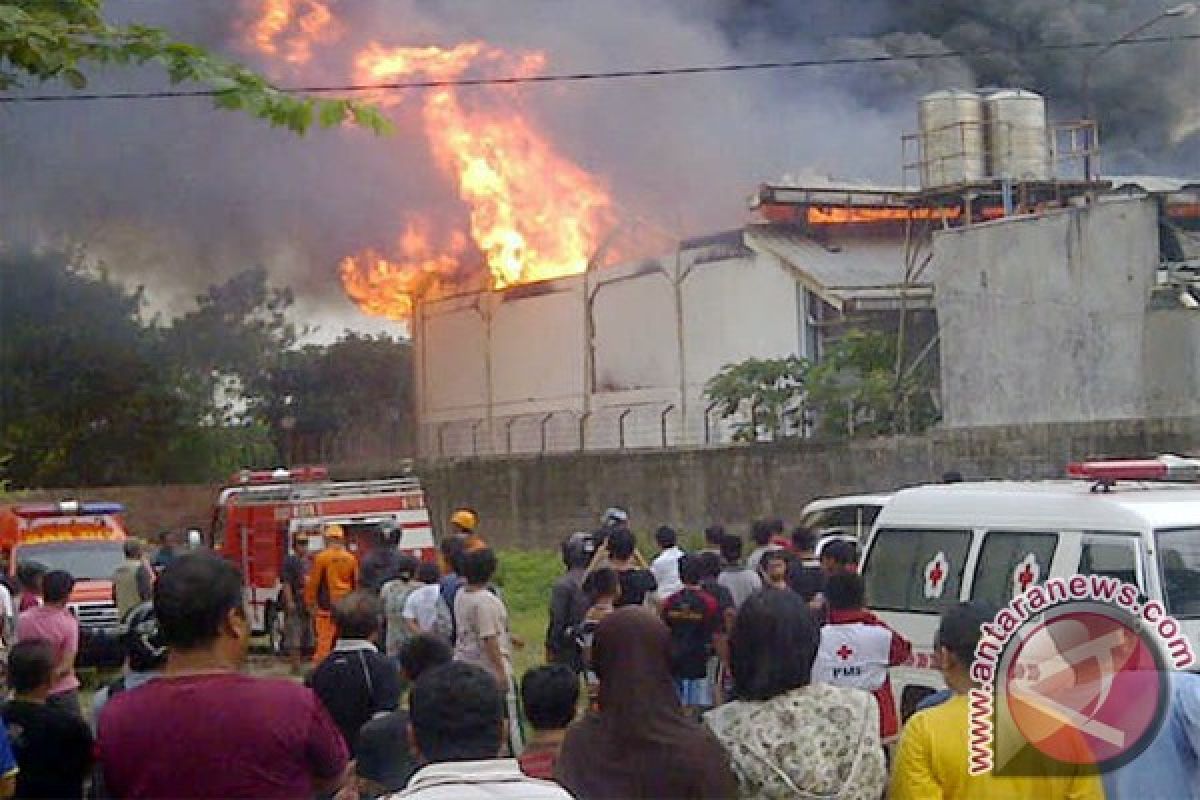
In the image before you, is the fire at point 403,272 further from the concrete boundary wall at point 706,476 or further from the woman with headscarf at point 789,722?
the woman with headscarf at point 789,722

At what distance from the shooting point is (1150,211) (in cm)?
2097

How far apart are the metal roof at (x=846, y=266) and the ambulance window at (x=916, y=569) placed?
16.6 m

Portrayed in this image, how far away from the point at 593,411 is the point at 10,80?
87.1 feet

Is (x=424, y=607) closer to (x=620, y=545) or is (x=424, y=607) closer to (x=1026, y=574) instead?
(x=620, y=545)

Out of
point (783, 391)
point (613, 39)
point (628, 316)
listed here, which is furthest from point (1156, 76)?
point (783, 391)

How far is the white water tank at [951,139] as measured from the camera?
28000 mm

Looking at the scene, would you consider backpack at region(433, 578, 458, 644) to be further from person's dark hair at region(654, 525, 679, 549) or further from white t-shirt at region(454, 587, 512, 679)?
person's dark hair at region(654, 525, 679, 549)

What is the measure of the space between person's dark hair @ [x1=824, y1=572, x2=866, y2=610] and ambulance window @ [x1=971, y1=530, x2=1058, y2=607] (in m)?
1.59

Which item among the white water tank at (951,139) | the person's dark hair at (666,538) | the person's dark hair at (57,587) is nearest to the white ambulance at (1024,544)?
the person's dark hair at (666,538)

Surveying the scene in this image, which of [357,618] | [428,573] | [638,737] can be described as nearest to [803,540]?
[428,573]

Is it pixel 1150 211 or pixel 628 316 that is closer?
pixel 1150 211

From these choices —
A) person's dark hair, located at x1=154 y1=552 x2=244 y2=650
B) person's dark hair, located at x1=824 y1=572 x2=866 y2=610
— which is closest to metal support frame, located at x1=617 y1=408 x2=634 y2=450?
person's dark hair, located at x1=824 y1=572 x2=866 y2=610

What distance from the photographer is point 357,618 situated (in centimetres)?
686

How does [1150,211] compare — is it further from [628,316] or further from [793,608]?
[793,608]
